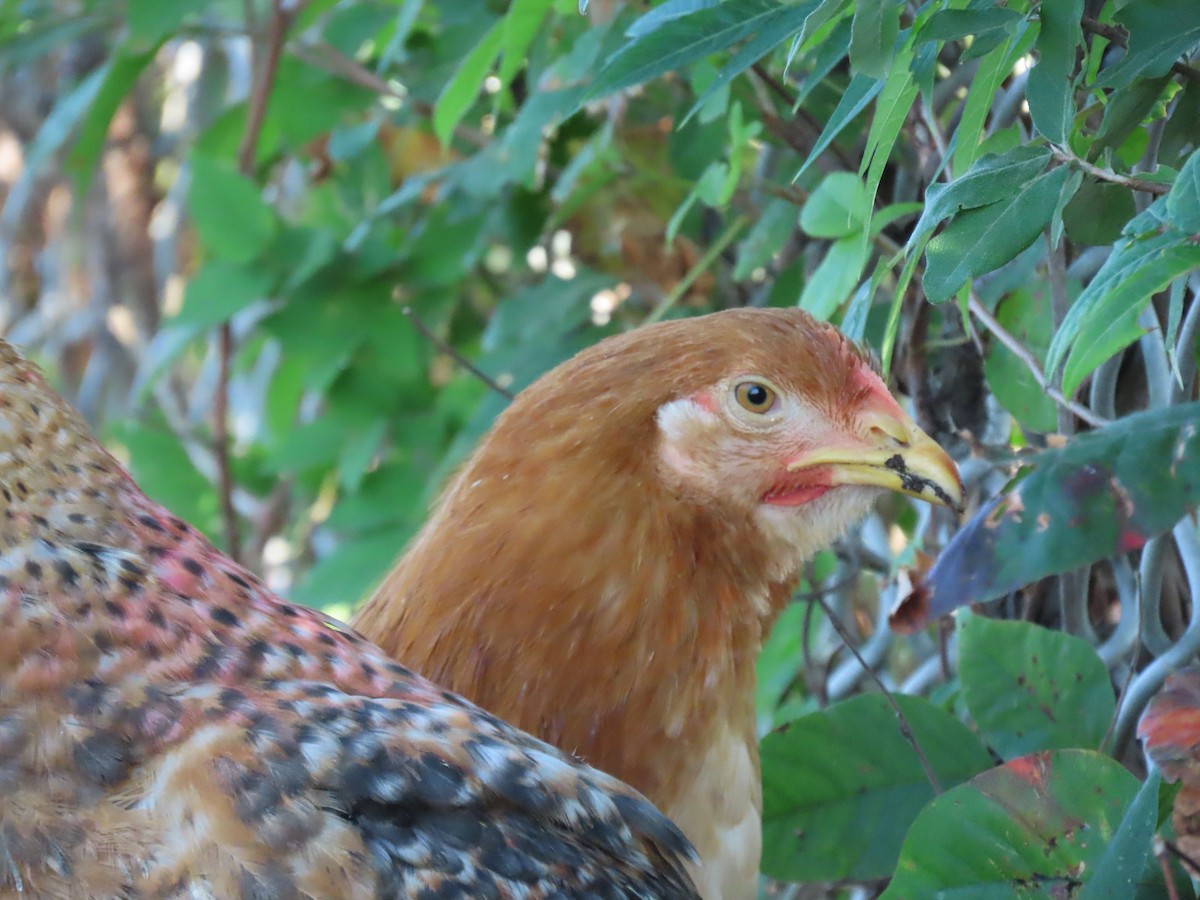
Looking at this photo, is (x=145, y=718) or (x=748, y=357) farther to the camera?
(x=748, y=357)

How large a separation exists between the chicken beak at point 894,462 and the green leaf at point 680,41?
34 cm

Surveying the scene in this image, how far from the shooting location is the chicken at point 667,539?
3.54ft

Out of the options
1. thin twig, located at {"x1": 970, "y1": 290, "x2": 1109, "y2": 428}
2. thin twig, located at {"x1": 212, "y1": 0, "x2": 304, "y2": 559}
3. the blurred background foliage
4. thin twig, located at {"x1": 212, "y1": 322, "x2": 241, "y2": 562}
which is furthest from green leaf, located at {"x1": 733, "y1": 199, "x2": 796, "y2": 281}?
thin twig, located at {"x1": 212, "y1": 322, "x2": 241, "y2": 562}

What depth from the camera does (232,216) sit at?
2.01 m

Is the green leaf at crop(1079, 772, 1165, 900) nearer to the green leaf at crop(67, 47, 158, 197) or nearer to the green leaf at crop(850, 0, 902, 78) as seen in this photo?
the green leaf at crop(850, 0, 902, 78)

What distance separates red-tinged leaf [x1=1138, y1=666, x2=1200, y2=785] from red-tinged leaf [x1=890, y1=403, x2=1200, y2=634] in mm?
95

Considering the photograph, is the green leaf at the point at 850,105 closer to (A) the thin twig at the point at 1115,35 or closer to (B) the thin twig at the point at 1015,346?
(A) the thin twig at the point at 1115,35

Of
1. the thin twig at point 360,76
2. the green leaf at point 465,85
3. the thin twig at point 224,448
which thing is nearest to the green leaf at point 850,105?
the green leaf at point 465,85

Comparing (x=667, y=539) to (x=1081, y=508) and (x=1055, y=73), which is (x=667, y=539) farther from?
Result: (x=1055, y=73)

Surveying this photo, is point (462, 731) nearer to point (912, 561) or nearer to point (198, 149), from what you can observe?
point (912, 561)

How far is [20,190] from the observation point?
2.72 meters

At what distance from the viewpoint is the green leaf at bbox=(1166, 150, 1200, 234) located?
2.23ft

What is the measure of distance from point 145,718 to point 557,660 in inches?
14.5

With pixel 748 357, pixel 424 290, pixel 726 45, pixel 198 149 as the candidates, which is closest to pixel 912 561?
pixel 748 357
